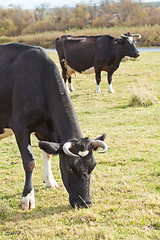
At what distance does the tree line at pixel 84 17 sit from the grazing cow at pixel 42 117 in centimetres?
3789

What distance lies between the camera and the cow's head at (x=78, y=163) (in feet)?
12.3

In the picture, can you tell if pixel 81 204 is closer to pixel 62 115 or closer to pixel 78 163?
pixel 78 163

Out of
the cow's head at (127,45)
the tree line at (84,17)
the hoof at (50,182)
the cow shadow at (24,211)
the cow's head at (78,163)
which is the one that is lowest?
the tree line at (84,17)

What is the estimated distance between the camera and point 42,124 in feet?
15.2

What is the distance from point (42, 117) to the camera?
458 cm

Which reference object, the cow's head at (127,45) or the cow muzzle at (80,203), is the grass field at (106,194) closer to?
the cow muzzle at (80,203)

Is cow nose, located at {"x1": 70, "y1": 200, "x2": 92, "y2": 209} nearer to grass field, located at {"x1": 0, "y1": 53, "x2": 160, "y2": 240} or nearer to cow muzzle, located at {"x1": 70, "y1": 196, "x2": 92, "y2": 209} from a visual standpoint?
cow muzzle, located at {"x1": 70, "y1": 196, "x2": 92, "y2": 209}

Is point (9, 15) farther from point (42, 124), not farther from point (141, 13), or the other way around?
point (42, 124)

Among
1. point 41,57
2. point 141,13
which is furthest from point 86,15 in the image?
point 41,57

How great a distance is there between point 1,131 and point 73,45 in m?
9.39

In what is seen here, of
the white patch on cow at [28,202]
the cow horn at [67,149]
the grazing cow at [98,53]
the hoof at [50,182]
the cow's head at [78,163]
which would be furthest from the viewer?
the grazing cow at [98,53]

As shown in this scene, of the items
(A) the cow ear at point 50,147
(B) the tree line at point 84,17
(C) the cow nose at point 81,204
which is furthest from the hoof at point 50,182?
(B) the tree line at point 84,17

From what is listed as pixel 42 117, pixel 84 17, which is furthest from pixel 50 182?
pixel 84 17

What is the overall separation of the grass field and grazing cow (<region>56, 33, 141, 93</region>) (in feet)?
15.0
